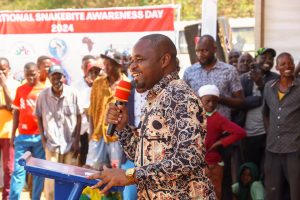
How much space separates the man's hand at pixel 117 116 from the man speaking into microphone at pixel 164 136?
24 cm

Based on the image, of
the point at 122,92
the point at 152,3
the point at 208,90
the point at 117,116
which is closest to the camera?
the point at 117,116

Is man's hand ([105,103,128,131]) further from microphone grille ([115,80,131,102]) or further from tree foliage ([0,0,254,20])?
tree foliage ([0,0,254,20])

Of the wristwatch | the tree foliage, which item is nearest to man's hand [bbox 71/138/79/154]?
the wristwatch

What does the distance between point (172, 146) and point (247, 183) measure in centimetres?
463

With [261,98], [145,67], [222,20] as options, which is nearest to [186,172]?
[145,67]

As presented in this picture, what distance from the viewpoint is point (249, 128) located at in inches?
319

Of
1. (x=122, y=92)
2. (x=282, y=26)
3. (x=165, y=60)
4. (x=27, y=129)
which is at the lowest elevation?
(x=27, y=129)

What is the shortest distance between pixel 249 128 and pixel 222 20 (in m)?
2.89

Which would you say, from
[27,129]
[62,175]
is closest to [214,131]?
[27,129]

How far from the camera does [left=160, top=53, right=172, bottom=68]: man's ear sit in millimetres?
3557

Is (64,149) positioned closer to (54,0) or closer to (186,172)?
(186,172)

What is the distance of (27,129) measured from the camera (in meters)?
8.64

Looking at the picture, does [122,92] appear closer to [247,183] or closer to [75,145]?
[247,183]

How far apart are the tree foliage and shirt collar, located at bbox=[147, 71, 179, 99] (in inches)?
845
